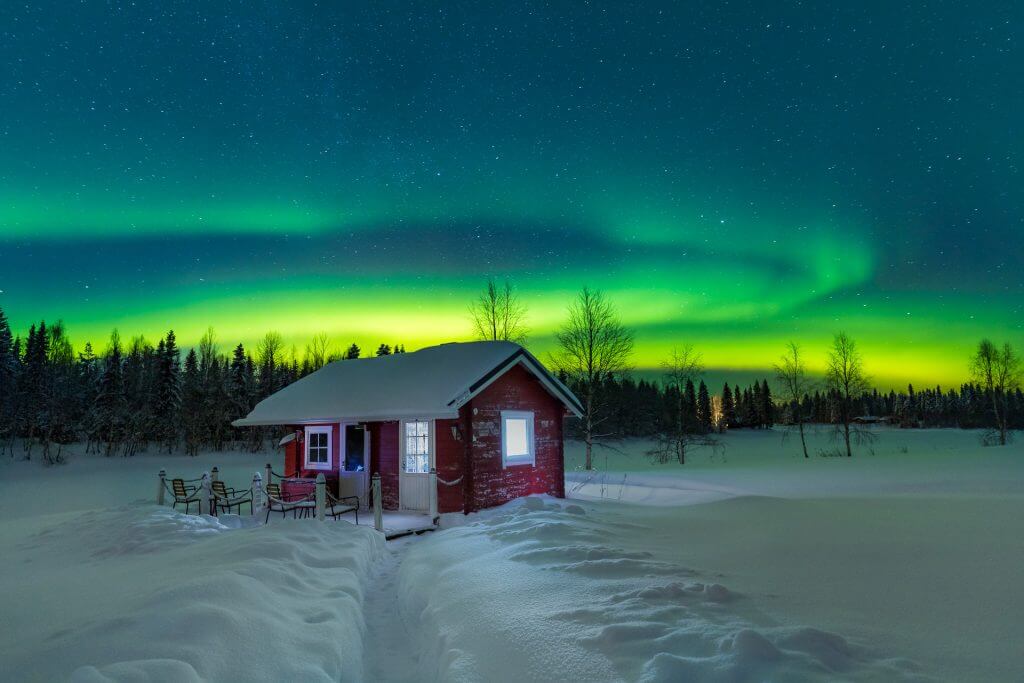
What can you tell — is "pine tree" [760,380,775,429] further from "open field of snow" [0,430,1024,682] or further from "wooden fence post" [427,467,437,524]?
"wooden fence post" [427,467,437,524]

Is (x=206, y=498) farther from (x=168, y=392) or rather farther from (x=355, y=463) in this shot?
(x=168, y=392)

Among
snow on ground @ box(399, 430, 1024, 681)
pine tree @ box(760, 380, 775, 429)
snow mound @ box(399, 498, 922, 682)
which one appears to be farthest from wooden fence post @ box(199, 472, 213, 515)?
pine tree @ box(760, 380, 775, 429)

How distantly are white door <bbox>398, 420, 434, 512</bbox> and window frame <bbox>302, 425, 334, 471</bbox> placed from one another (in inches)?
115

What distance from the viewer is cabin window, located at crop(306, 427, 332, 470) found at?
1680 centimetres

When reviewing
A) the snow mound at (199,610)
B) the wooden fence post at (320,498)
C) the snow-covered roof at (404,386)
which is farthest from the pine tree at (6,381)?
the wooden fence post at (320,498)

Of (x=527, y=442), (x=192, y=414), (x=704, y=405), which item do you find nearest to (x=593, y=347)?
(x=527, y=442)

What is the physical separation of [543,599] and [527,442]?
10.9 meters

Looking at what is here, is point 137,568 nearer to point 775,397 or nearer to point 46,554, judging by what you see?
point 46,554

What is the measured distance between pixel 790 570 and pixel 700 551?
1690 millimetres

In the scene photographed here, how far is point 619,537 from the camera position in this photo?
9.28 metres

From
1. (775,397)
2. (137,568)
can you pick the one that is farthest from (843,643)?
(775,397)

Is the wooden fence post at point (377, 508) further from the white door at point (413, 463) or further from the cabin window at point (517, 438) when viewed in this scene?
the cabin window at point (517, 438)

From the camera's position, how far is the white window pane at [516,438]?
16061 mm

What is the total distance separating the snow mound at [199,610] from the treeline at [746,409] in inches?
1414
